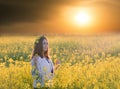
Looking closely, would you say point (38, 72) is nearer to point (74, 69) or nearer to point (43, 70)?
point (43, 70)

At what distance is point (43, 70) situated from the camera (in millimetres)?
8352

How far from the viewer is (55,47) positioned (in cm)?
1255

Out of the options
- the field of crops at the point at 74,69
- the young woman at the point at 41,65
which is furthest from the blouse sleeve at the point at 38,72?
the field of crops at the point at 74,69

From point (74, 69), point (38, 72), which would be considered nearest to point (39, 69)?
point (38, 72)

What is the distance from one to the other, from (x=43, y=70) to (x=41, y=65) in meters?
0.11

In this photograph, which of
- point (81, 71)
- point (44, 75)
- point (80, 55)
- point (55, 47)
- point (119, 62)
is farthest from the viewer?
point (55, 47)

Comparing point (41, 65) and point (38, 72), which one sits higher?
point (41, 65)

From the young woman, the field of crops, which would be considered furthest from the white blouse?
the field of crops

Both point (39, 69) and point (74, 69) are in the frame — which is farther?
point (74, 69)

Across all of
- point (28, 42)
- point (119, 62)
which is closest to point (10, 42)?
point (28, 42)

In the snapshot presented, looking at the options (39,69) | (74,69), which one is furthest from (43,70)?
(74,69)

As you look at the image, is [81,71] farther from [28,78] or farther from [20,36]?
[20,36]

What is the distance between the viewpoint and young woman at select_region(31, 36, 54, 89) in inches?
328

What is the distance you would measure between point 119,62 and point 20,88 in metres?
2.25
